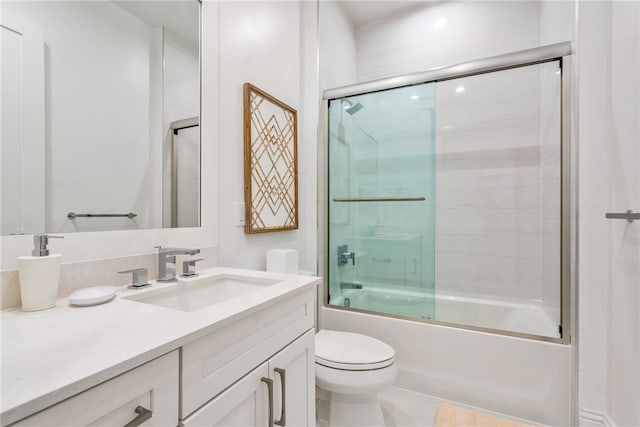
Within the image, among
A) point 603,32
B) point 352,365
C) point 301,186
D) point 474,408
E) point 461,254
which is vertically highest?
point 603,32

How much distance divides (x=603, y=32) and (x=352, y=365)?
74.6 inches

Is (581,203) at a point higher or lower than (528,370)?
higher

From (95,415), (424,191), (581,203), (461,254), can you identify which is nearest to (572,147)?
(581,203)

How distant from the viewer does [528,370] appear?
4.90ft

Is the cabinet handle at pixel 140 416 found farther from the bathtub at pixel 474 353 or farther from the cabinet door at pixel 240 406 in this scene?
the bathtub at pixel 474 353

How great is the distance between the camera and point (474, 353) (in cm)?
161

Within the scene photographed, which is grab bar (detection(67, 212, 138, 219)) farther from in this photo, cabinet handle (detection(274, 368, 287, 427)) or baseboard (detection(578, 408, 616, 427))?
baseboard (detection(578, 408, 616, 427))

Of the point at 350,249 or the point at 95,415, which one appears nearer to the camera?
the point at 95,415

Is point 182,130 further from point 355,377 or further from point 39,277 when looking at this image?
point 355,377

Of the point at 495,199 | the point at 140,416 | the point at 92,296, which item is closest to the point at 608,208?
the point at 495,199

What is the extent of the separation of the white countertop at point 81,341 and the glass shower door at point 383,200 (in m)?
1.31

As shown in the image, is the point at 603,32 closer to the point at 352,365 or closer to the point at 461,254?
the point at 461,254

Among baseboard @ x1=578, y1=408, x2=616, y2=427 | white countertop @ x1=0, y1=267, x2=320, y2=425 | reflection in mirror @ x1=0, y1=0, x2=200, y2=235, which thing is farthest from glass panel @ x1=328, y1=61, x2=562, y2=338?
white countertop @ x1=0, y1=267, x2=320, y2=425

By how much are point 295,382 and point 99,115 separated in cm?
104
